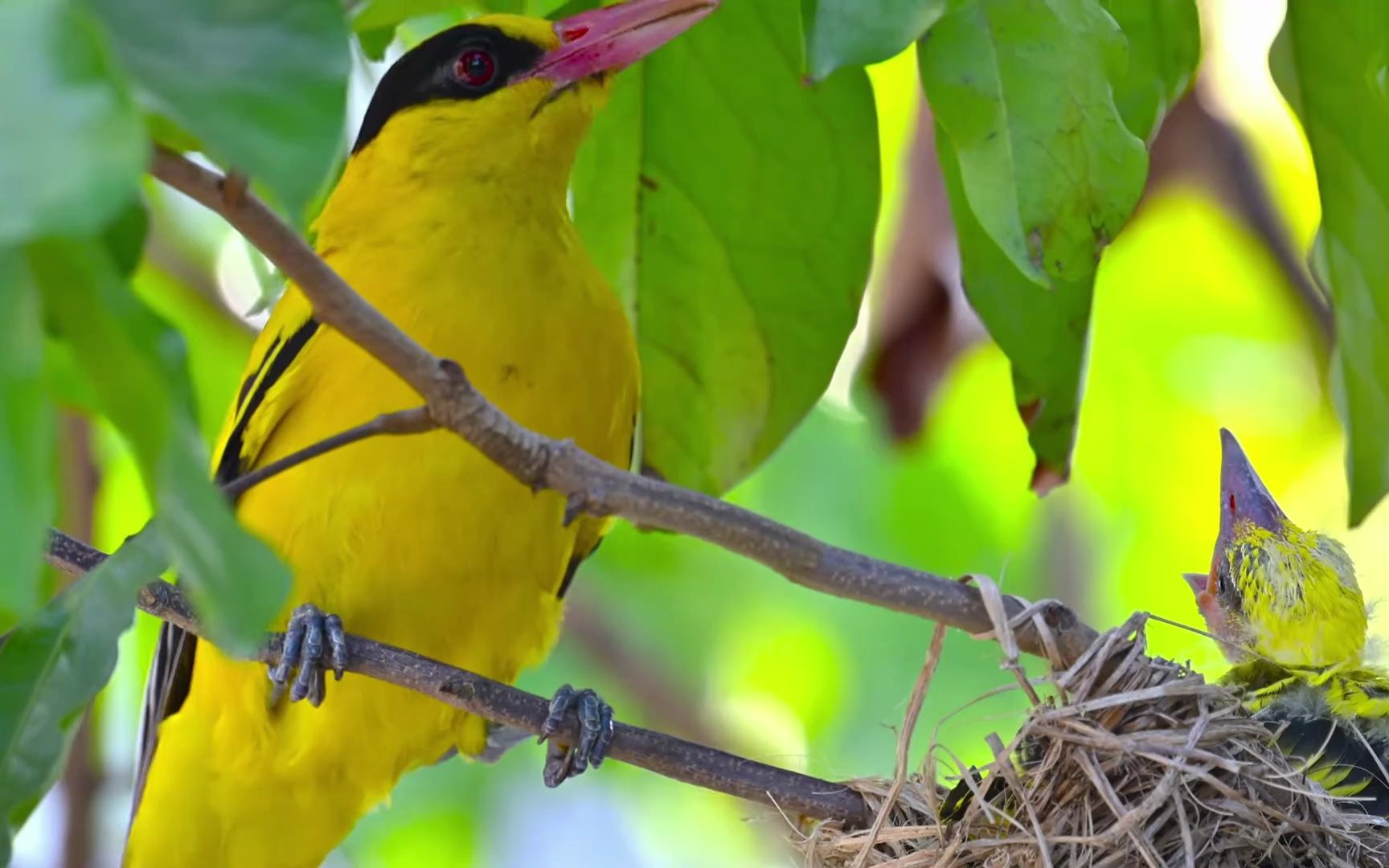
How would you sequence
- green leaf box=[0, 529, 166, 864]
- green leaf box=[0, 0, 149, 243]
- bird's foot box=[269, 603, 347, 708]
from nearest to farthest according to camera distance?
green leaf box=[0, 0, 149, 243]
green leaf box=[0, 529, 166, 864]
bird's foot box=[269, 603, 347, 708]

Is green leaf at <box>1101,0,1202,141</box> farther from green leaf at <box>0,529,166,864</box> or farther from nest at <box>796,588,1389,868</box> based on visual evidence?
green leaf at <box>0,529,166,864</box>

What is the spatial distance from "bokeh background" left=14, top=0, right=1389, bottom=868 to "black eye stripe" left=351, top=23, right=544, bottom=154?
3.40ft

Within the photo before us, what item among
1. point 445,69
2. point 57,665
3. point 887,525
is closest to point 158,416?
point 57,665

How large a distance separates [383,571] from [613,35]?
37.3 inches

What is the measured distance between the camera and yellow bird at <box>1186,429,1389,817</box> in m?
2.25

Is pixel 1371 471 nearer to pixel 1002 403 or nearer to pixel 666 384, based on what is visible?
pixel 666 384

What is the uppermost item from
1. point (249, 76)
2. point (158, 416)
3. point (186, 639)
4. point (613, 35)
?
point (249, 76)

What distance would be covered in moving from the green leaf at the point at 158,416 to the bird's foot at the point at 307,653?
4.93 ft

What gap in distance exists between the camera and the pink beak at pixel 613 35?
2.28 meters

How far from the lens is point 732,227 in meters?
2.46

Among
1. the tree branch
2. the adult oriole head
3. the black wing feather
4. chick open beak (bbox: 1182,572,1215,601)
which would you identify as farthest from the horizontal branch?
chick open beak (bbox: 1182,572,1215,601)

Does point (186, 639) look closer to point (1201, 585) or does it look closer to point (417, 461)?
point (417, 461)

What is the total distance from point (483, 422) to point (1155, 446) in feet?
11.0

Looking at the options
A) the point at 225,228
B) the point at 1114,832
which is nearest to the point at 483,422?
the point at 1114,832
